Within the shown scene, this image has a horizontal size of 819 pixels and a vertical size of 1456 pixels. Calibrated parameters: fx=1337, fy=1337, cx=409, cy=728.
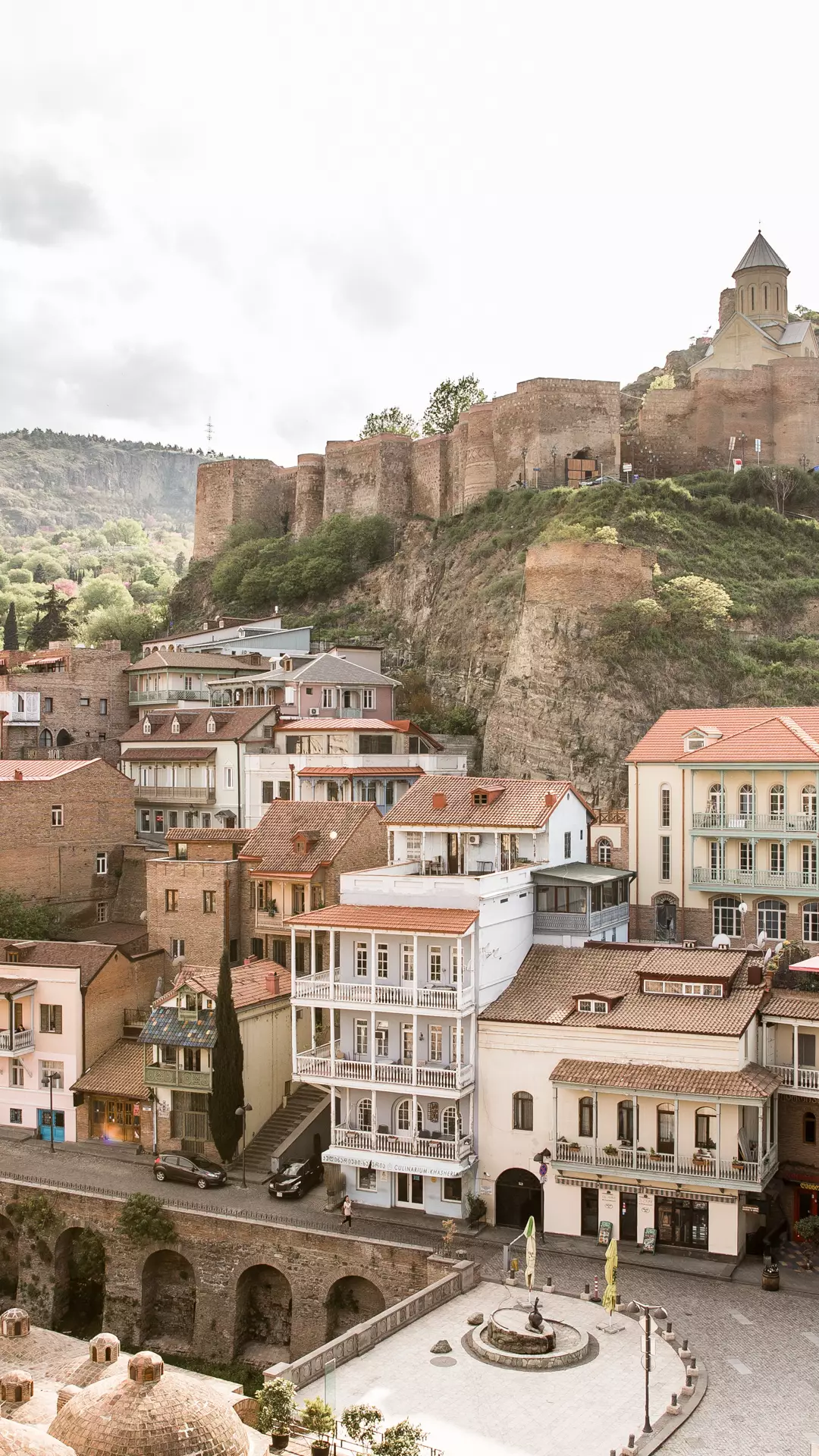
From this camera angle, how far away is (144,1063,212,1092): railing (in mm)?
37750

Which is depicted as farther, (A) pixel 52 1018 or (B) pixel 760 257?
(B) pixel 760 257

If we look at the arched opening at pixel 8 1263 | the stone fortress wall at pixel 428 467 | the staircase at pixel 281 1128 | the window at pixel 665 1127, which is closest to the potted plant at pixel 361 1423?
the window at pixel 665 1127

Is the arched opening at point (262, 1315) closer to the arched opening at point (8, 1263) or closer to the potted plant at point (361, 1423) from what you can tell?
the arched opening at point (8, 1263)

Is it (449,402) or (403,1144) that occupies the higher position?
(449,402)

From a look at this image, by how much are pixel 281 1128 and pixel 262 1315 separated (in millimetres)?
6110

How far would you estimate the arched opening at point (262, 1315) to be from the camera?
33.0m

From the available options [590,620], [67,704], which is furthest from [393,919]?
[67,704]

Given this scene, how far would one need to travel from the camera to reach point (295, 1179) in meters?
35.6

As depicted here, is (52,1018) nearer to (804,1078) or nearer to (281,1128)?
(281,1128)

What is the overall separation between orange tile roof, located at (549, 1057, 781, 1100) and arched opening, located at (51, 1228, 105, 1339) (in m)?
13.7

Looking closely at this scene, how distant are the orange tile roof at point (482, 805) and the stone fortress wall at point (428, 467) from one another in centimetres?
3521

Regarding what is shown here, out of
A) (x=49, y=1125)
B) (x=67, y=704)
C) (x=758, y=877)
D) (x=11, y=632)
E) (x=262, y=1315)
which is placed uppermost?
(x=11, y=632)

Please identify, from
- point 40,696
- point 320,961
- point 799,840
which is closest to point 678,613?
point 799,840

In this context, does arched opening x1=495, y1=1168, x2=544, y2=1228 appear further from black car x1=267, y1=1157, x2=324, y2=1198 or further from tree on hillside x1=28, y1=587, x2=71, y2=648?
tree on hillside x1=28, y1=587, x2=71, y2=648
